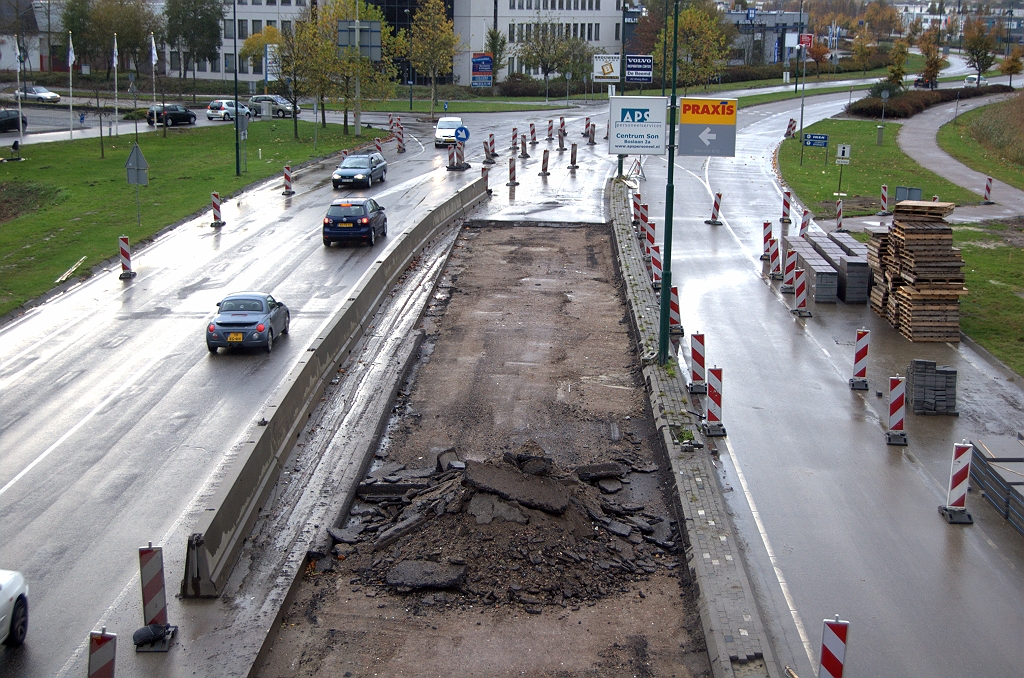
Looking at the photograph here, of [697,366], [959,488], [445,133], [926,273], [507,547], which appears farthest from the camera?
[445,133]

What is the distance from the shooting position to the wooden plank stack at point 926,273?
909 inches

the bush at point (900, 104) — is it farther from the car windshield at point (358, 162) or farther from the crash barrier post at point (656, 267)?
the crash barrier post at point (656, 267)

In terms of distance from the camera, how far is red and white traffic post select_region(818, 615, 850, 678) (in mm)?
9234

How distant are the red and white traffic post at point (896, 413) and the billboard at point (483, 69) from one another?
85.6 meters

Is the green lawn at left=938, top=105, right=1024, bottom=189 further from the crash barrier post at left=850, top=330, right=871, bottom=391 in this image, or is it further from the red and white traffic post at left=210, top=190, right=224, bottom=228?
the red and white traffic post at left=210, top=190, right=224, bottom=228

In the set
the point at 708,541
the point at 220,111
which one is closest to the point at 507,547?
the point at 708,541

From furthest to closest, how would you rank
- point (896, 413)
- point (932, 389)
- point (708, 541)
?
point (932, 389)
point (896, 413)
point (708, 541)

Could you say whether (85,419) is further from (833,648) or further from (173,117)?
(173,117)

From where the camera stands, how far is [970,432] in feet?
58.3

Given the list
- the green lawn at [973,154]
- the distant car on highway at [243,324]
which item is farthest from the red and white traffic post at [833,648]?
the green lawn at [973,154]

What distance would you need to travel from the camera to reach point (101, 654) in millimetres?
9508

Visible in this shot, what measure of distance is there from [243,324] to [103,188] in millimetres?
25145

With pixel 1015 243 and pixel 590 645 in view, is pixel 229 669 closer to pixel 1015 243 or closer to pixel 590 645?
pixel 590 645

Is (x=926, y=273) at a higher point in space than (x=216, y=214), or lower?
lower
